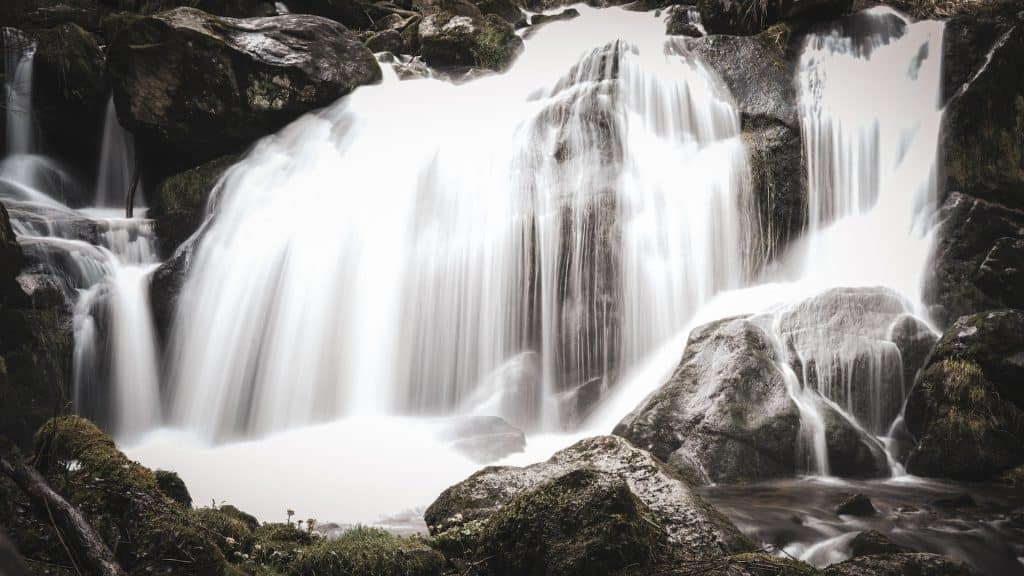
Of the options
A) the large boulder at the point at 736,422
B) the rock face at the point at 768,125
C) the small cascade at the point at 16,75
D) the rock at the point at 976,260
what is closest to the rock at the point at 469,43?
the rock face at the point at 768,125

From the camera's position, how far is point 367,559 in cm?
346

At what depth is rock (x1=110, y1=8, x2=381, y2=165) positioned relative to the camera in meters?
11.1

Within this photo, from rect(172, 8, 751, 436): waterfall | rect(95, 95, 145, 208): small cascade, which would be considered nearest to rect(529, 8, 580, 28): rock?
rect(172, 8, 751, 436): waterfall

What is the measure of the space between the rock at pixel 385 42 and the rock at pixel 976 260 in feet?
38.4

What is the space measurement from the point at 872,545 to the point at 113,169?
44.8 ft

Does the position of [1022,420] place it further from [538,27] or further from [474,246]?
[538,27]

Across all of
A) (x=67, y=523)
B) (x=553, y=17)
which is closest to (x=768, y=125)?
(x=553, y=17)

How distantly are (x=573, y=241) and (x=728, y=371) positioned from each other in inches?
126

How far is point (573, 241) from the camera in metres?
9.11

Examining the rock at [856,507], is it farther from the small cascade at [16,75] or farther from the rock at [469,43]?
the small cascade at [16,75]

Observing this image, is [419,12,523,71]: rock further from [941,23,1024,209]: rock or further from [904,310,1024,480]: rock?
[904,310,1024,480]: rock

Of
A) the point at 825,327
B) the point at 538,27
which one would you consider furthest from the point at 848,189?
the point at 538,27

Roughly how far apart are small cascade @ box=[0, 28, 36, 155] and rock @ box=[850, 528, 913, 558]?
1443 cm

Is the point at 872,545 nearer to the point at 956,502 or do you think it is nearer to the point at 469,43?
the point at 956,502
